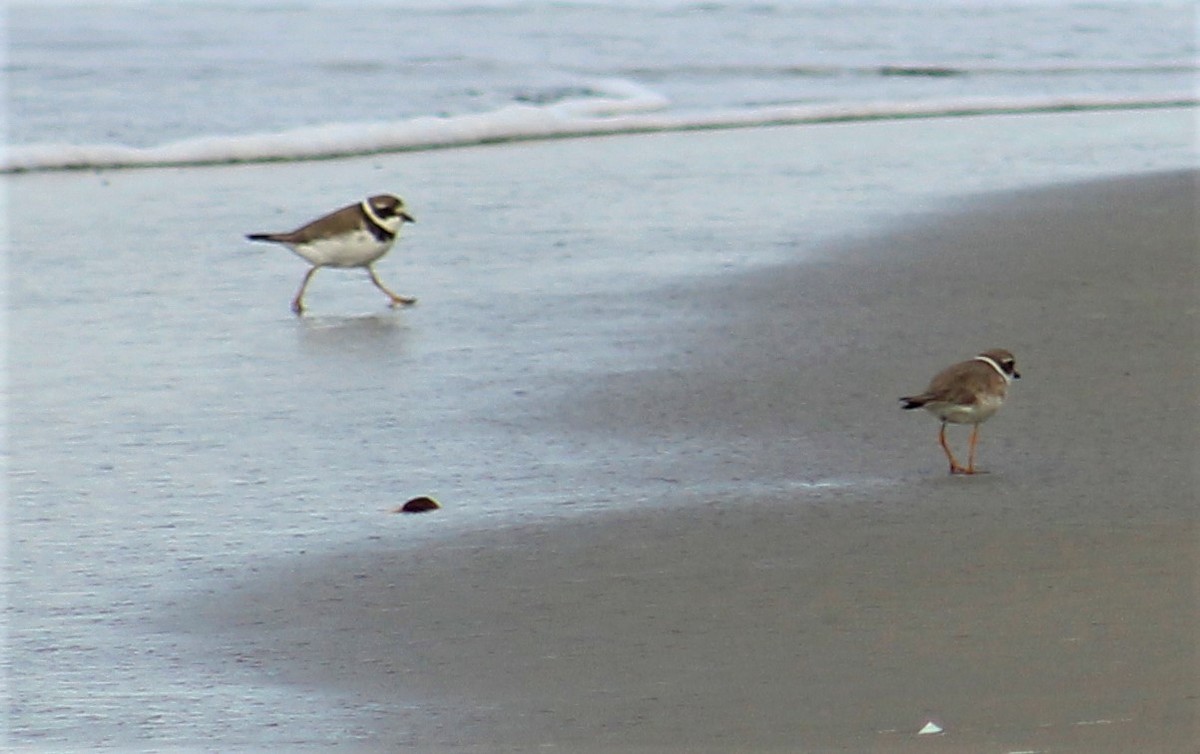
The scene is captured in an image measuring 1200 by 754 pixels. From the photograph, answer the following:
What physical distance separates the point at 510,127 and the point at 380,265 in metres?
4.22

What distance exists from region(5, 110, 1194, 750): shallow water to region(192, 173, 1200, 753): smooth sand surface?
130mm

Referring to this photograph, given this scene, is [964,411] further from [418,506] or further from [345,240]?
[345,240]

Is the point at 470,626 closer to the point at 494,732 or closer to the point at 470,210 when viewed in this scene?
the point at 494,732

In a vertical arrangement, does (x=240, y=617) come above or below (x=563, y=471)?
below

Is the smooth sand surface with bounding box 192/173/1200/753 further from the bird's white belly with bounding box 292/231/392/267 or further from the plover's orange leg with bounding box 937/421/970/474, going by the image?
the bird's white belly with bounding box 292/231/392/267

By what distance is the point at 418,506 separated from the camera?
4176mm

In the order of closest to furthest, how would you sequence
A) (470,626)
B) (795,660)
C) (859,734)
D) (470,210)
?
1. (859,734)
2. (795,660)
3. (470,626)
4. (470,210)

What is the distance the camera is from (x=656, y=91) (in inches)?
534

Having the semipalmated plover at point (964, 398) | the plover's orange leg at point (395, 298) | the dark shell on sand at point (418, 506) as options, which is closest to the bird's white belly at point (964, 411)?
the semipalmated plover at point (964, 398)

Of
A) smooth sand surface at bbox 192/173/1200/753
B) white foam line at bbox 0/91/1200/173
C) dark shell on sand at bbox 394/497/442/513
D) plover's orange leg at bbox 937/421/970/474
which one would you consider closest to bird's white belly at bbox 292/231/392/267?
smooth sand surface at bbox 192/173/1200/753

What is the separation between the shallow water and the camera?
3445mm

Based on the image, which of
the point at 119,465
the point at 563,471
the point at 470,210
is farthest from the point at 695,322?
the point at 470,210

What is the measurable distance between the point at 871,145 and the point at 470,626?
7655 millimetres

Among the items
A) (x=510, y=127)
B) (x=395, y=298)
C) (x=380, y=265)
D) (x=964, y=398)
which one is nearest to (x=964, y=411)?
(x=964, y=398)
